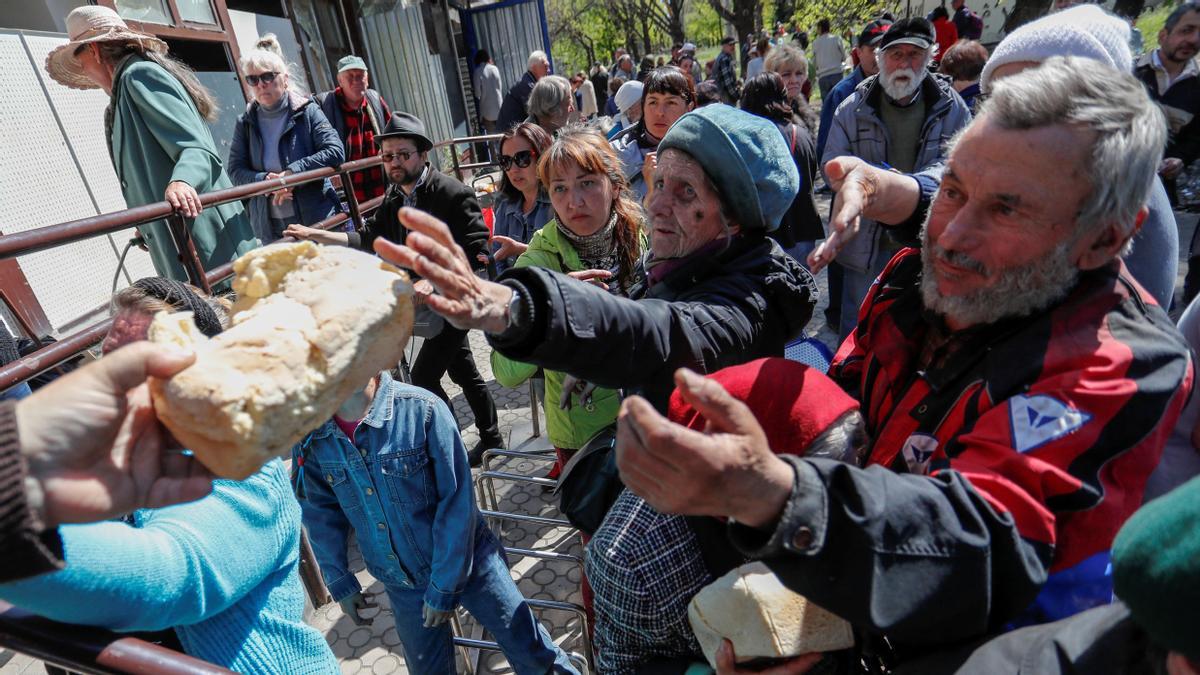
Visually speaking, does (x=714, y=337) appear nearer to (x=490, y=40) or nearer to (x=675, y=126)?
(x=675, y=126)

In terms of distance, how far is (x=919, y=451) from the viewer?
1208 millimetres

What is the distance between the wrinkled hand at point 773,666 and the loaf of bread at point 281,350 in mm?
868

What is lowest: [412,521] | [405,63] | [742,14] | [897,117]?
[412,521]

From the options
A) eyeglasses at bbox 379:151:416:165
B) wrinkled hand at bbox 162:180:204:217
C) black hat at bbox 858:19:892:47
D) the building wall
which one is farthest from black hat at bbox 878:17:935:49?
the building wall

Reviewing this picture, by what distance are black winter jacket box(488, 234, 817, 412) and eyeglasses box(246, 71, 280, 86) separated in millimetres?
3992

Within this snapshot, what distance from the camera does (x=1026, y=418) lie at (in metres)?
1.03

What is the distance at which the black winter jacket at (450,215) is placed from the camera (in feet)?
11.6

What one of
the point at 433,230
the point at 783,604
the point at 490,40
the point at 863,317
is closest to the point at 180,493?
the point at 433,230

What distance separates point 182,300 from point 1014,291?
7.12ft

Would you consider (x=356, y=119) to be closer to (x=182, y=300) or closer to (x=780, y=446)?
(x=182, y=300)

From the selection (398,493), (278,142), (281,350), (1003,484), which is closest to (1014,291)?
(1003,484)

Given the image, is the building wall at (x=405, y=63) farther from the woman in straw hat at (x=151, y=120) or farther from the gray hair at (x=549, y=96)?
the woman in straw hat at (x=151, y=120)

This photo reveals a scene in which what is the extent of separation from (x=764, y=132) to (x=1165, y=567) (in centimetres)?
133

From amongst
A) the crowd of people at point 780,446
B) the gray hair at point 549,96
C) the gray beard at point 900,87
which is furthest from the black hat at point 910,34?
the gray hair at point 549,96
